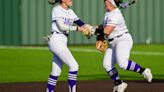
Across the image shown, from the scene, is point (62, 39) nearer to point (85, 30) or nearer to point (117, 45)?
point (85, 30)

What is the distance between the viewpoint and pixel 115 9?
12438 mm

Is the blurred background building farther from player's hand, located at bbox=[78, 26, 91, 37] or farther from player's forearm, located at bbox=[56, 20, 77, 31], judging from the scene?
player's forearm, located at bbox=[56, 20, 77, 31]

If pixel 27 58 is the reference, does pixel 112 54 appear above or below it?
above

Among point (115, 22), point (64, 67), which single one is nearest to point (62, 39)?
point (115, 22)

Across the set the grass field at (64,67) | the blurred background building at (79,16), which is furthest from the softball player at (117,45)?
the blurred background building at (79,16)

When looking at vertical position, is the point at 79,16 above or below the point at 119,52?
below

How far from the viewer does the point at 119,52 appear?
1220 cm

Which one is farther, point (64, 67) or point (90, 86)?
point (64, 67)

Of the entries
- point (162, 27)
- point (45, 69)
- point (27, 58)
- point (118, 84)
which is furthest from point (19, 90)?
point (162, 27)

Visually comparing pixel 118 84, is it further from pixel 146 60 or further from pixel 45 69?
pixel 146 60

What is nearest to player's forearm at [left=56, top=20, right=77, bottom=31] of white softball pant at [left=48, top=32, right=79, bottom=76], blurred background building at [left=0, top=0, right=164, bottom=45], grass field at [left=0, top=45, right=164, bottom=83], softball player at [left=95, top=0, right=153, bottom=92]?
white softball pant at [left=48, top=32, right=79, bottom=76]

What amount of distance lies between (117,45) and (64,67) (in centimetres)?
743

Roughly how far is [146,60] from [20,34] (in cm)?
708

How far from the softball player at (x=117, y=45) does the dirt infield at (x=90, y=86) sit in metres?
0.93
